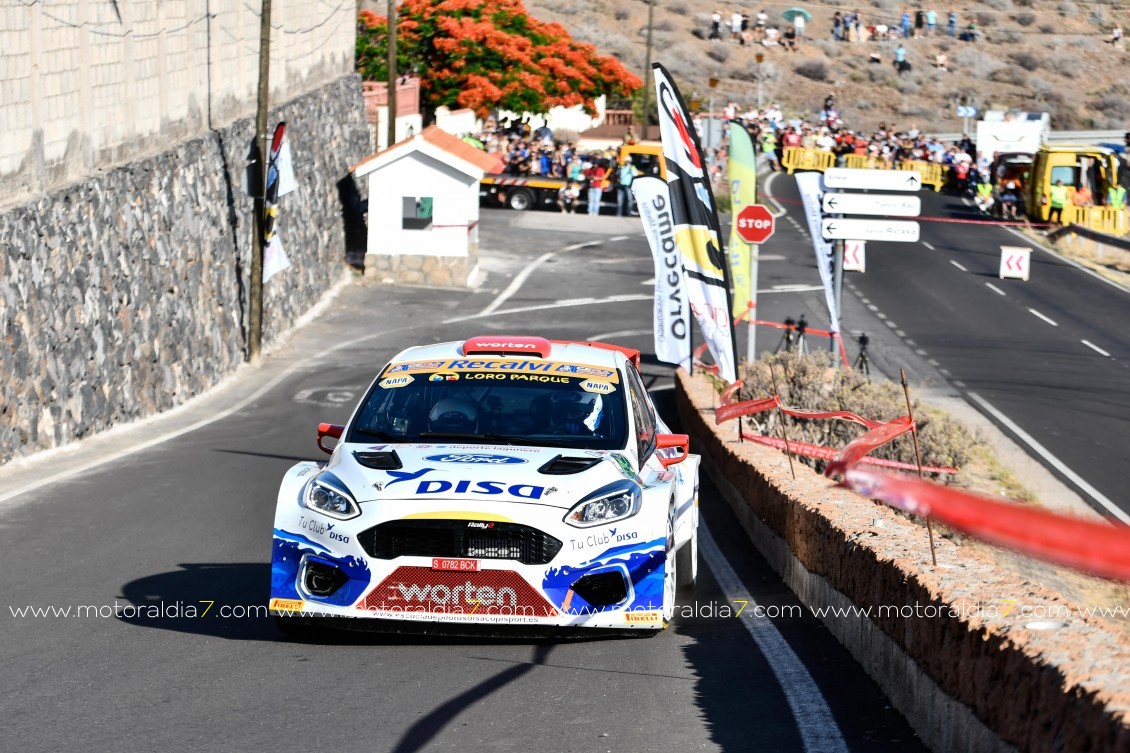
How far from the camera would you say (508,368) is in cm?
966

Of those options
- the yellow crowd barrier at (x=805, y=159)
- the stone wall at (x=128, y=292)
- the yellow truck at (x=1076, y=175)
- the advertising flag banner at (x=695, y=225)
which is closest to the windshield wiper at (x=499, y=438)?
the advertising flag banner at (x=695, y=225)

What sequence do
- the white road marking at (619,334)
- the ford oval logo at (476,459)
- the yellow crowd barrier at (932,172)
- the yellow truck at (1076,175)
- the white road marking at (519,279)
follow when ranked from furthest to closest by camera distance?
the yellow crowd barrier at (932,172), the yellow truck at (1076,175), the white road marking at (519,279), the white road marking at (619,334), the ford oval logo at (476,459)

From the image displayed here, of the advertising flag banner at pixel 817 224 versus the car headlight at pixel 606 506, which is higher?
the advertising flag banner at pixel 817 224

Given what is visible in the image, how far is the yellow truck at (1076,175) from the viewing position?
49406 millimetres

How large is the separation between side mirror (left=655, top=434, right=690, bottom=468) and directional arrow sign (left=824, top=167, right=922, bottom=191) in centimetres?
1423

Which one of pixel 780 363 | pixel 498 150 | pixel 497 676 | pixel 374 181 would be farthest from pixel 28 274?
pixel 498 150

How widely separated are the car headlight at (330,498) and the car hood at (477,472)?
0.05m

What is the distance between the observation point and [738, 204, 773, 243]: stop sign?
22.7 meters

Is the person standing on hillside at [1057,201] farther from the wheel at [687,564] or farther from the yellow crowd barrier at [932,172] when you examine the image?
the wheel at [687,564]

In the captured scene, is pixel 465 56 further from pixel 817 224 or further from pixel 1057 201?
pixel 817 224

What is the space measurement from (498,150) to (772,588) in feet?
161

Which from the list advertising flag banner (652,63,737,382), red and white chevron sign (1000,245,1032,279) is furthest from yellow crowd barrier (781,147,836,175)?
advertising flag banner (652,63,737,382)

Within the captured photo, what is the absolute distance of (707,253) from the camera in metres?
17.9

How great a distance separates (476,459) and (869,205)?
53.9 feet
